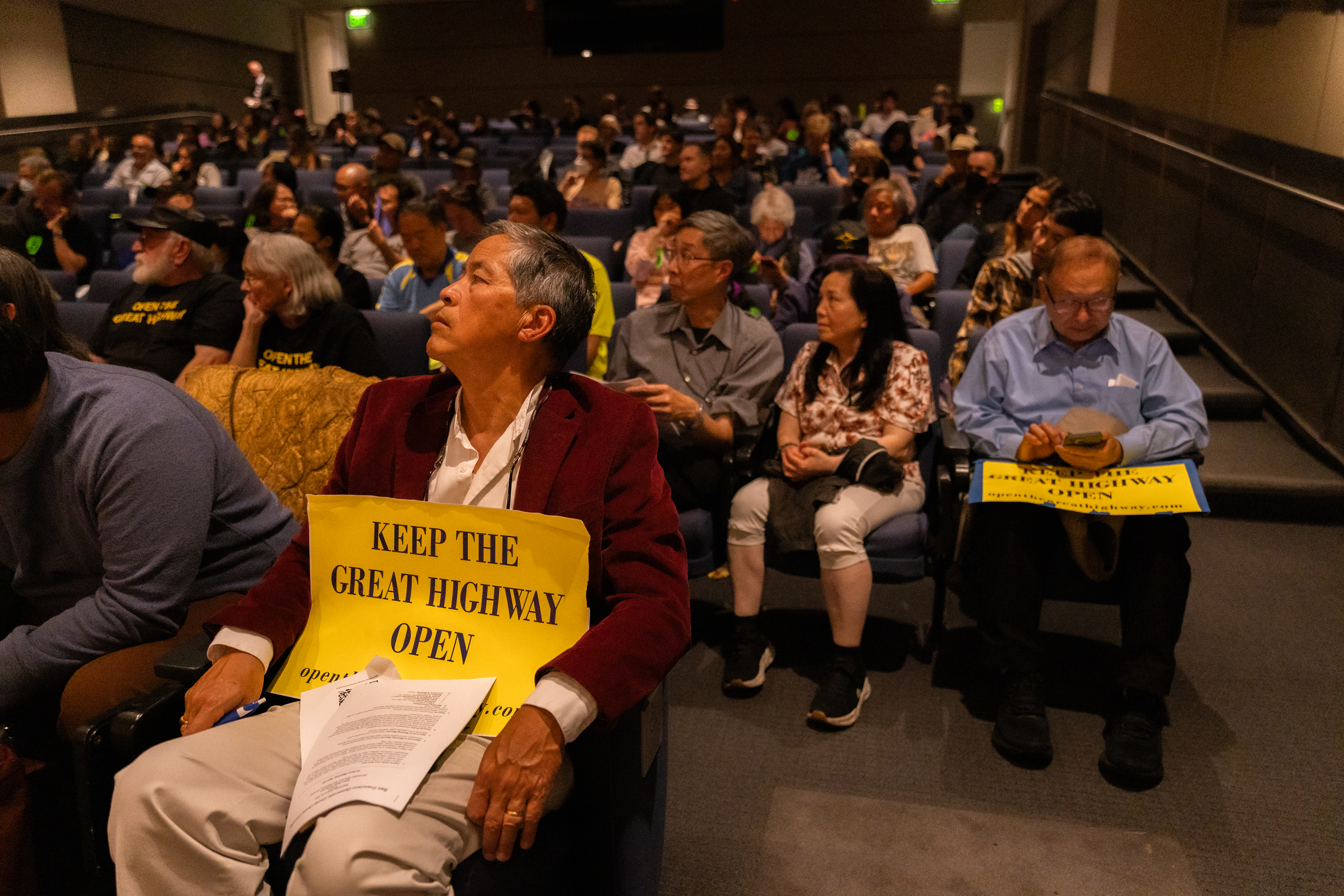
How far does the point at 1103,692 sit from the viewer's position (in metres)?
2.35

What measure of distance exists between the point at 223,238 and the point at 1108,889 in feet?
12.5

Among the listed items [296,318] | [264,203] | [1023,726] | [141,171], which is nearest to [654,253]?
[296,318]

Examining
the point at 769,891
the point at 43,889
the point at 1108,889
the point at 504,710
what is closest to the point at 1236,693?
the point at 1108,889

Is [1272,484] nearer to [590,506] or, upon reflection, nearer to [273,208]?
[590,506]

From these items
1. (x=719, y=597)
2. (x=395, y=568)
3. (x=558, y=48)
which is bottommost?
(x=719, y=597)

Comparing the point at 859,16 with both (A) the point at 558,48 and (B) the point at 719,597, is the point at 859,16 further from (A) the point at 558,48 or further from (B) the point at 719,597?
(B) the point at 719,597

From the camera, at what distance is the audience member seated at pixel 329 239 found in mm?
3682

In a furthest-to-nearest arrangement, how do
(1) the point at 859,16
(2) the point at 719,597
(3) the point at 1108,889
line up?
(1) the point at 859,16 < (2) the point at 719,597 < (3) the point at 1108,889

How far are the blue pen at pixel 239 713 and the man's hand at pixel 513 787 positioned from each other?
404 millimetres

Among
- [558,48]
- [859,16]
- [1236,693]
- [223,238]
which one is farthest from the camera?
[558,48]

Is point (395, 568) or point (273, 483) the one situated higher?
point (395, 568)

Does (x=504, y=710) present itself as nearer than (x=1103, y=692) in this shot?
Yes

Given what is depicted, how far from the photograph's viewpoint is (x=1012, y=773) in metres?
2.05

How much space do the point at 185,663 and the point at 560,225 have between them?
2.87 m
